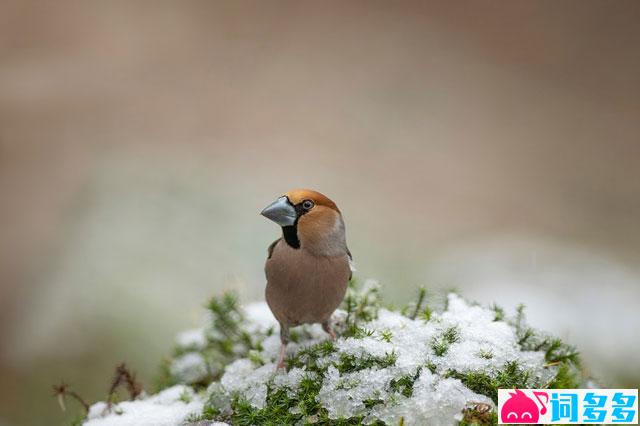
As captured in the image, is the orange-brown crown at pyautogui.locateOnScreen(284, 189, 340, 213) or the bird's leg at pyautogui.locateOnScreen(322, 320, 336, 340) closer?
the orange-brown crown at pyautogui.locateOnScreen(284, 189, 340, 213)

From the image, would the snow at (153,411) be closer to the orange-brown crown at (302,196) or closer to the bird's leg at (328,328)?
the bird's leg at (328,328)

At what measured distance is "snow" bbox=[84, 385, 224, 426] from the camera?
309cm

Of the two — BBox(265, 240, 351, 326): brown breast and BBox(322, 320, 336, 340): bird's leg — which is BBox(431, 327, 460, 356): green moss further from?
BBox(322, 320, 336, 340): bird's leg

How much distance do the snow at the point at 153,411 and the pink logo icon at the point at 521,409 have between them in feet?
4.80

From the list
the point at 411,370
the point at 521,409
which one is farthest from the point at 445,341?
the point at 521,409

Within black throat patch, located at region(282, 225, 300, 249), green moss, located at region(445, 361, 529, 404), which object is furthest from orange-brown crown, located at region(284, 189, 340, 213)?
green moss, located at region(445, 361, 529, 404)

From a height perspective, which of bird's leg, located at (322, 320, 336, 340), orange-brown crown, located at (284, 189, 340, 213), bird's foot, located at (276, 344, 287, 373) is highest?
orange-brown crown, located at (284, 189, 340, 213)

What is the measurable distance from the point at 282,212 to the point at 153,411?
4.00 ft

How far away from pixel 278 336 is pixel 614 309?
3760mm

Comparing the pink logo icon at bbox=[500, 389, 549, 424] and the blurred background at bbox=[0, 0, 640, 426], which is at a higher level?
the blurred background at bbox=[0, 0, 640, 426]

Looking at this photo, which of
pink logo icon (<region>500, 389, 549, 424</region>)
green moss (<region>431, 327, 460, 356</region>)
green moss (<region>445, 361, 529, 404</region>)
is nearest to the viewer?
pink logo icon (<region>500, 389, 549, 424</region>)

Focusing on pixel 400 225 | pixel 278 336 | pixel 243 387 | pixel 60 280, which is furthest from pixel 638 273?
pixel 60 280

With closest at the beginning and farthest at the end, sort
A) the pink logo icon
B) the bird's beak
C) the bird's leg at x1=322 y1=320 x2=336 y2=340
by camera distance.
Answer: the pink logo icon < the bird's beak < the bird's leg at x1=322 y1=320 x2=336 y2=340

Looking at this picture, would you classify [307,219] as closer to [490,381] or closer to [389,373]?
[389,373]
